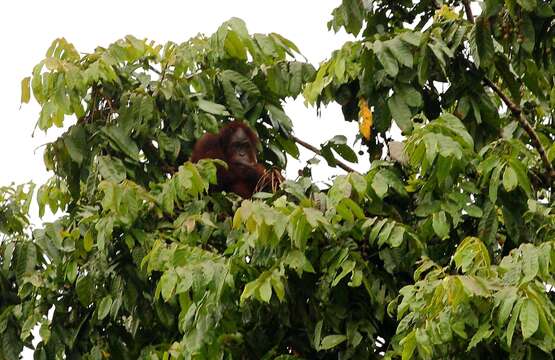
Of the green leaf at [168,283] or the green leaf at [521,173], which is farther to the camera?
the green leaf at [168,283]

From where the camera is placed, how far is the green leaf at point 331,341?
14.7 ft

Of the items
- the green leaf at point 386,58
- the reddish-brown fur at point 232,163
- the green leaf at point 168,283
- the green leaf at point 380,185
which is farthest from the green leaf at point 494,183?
the reddish-brown fur at point 232,163

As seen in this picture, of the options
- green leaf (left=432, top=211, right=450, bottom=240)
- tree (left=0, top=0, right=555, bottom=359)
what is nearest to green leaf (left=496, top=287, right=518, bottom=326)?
tree (left=0, top=0, right=555, bottom=359)

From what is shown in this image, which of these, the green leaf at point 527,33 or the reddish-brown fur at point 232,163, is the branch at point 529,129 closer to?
the green leaf at point 527,33

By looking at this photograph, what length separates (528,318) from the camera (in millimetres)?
3574

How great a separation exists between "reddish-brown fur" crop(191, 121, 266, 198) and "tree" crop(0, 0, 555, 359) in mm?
511

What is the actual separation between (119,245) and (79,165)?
424 mm

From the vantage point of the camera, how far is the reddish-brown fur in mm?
6812

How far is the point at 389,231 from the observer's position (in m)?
4.41

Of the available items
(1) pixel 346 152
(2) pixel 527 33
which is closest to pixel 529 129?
(2) pixel 527 33

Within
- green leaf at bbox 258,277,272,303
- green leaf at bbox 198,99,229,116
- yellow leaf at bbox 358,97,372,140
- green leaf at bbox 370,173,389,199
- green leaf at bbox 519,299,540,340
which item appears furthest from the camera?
green leaf at bbox 198,99,229,116

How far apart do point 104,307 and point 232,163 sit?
6.12 feet

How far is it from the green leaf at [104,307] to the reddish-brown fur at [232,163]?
1.51 m

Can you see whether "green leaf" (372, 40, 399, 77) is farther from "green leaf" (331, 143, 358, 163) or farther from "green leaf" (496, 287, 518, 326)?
"green leaf" (496, 287, 518, 326)
